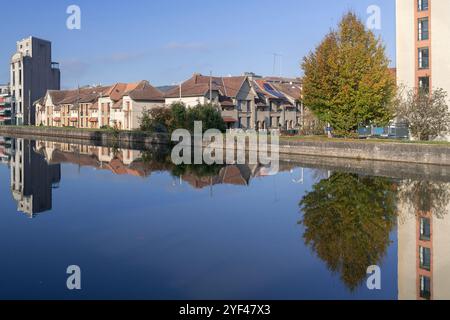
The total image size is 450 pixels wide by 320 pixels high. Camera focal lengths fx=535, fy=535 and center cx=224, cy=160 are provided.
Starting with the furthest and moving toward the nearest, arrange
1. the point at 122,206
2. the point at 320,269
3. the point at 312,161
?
the point at 312,161 → the point at 122,206 → the point at 320,269

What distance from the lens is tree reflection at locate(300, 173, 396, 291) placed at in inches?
491

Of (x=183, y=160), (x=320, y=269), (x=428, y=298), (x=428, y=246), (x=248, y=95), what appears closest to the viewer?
(x=428, y=298)

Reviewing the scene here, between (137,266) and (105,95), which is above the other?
(105,95)

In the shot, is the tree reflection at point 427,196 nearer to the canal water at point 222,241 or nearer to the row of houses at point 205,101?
the canal water at point 222,241

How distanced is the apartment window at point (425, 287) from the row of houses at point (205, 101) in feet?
171

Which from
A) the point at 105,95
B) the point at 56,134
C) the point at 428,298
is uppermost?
the point at 105,95

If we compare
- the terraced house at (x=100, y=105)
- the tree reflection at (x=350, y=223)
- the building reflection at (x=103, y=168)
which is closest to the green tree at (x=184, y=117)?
the building reflection at (x=103, y=168)

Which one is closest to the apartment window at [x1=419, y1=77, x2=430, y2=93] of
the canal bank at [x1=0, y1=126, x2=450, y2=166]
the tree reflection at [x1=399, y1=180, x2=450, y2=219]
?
the canal bank at [x1=0, y1=126, x2=450, y2=166]

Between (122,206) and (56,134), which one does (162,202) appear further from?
(56,134)

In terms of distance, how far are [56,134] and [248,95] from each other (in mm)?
33451

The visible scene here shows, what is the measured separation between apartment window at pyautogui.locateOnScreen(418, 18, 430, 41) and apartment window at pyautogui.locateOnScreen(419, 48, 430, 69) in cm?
100

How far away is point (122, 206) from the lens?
802 inches

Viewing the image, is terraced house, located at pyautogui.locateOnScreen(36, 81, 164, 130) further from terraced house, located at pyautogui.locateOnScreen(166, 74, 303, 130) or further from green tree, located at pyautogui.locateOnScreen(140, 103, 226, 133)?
green tree, located at pyautogui.locateOnScreen(140, 103, 226, 133)

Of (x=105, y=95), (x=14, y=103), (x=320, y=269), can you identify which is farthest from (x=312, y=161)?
(x=14, y=103)
